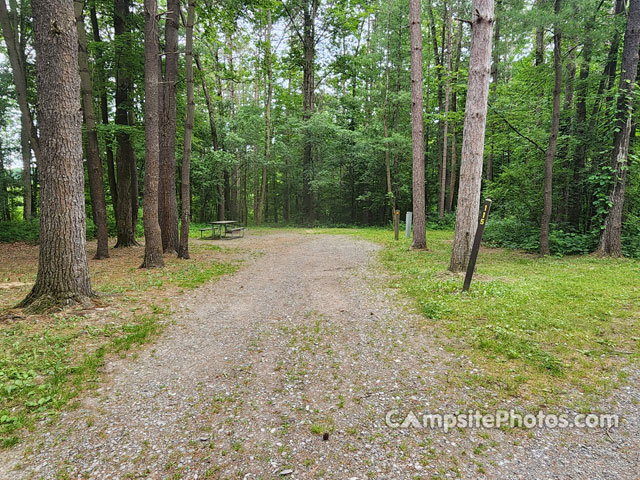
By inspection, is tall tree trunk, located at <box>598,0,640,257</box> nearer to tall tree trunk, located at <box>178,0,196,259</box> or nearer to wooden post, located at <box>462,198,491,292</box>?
wooden post, located at <box>462,198,491,292</box>

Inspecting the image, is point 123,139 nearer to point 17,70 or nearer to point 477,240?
point 17,70

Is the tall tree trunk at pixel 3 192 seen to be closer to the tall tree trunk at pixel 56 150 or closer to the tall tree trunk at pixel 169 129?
the tall tree trunk at pixel 169 129

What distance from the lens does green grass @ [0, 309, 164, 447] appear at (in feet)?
8.23

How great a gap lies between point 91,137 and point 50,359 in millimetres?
7388

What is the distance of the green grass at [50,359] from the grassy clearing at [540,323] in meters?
3.63

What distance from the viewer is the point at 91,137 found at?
8438 millimetres

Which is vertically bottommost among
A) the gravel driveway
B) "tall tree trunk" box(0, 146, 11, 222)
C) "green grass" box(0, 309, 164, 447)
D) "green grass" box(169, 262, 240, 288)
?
the gravel driveway

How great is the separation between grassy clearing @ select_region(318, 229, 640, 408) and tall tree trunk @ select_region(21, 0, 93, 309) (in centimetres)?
523

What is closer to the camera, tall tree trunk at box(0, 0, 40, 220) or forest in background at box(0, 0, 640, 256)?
forest in background at box(0, 0, 640, 256)

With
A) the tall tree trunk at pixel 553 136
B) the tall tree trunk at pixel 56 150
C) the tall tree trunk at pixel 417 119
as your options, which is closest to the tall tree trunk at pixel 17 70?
the tall tree trunk at pixel 56 150

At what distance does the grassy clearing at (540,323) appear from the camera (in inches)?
111

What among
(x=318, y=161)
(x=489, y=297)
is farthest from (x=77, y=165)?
(x=318, y=161)

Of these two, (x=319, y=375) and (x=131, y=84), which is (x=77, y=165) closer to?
(x=319, y=375)

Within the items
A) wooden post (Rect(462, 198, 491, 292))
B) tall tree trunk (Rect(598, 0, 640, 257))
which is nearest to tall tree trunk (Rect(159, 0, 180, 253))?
wooden post (Rect(462, 198, 491, 292))
